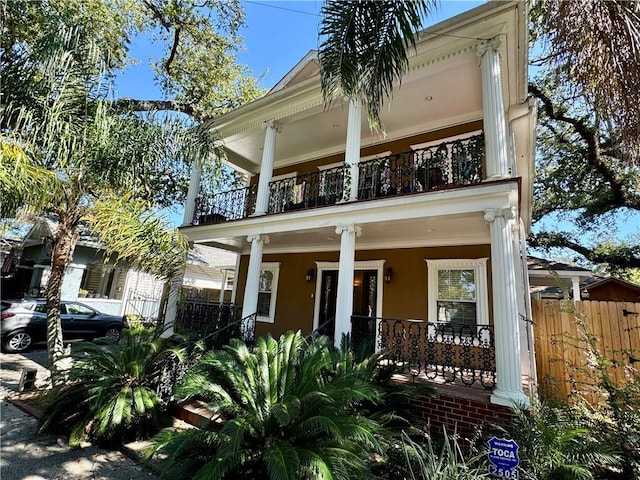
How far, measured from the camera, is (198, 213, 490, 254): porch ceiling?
20.6 feet

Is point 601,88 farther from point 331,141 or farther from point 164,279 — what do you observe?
point 164,279

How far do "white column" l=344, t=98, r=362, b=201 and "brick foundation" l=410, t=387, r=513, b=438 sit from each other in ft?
12.5

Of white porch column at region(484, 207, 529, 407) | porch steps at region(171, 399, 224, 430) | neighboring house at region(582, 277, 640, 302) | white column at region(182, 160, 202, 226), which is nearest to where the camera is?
white porch column at region(484, 207, 529, 407)

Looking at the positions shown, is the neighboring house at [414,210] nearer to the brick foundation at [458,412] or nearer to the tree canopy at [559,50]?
the brick foundation at [458,412]

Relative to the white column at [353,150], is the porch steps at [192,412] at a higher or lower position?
lower

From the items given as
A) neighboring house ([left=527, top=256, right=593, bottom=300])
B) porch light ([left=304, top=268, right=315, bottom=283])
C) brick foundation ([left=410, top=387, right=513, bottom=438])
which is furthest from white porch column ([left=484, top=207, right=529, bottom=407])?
porch light ([left=304, top=268, right=315, bottom=283])

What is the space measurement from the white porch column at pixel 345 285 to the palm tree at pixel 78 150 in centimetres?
344

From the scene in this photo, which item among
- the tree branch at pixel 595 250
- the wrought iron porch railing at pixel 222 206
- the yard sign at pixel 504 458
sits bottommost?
the yard sign at pixel 504 458

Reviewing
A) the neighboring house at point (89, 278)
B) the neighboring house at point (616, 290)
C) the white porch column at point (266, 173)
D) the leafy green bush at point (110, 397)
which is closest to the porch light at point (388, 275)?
the white porch column at point (266, 173)

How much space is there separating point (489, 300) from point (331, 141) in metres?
6.06

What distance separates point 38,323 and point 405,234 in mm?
11623

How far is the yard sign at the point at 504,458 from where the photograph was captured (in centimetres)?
253

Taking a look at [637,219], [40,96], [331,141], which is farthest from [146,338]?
[637,219]

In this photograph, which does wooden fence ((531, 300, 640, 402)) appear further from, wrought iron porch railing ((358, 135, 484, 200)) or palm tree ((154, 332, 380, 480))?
palm tree ((154, 332, 380, 480))
